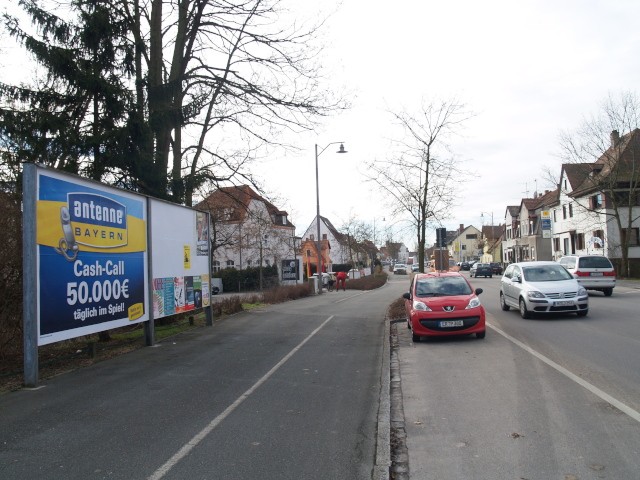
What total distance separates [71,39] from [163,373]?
32.7ft

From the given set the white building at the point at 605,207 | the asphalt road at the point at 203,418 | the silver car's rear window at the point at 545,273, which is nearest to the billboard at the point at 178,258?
the asphalt road at the point at 203,418

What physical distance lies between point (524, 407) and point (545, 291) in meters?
9.76

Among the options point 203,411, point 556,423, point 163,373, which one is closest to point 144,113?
point 163,373

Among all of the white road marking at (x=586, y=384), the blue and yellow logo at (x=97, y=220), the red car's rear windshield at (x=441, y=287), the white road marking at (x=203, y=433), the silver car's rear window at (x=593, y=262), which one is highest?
the blue and yellow logo at (x=97, y=220)

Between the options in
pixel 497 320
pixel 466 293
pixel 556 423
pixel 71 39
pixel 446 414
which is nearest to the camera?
pixel 556 423

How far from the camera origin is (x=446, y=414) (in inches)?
254

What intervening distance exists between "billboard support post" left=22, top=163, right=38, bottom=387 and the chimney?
1583 inches

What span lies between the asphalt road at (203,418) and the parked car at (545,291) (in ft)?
20.8

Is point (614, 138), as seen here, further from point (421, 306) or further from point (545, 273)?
point (421, 306)

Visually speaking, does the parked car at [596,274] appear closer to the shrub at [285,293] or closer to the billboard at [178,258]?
the shrub at [285,293]

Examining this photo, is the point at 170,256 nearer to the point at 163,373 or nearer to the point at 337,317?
the point at 163,373

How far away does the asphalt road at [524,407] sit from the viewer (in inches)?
187

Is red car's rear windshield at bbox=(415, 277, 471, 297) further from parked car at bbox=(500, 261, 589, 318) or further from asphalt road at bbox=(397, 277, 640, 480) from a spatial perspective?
parked car at bbox=(500, 261, 589, 318)

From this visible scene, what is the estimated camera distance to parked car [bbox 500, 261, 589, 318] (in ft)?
50.4
